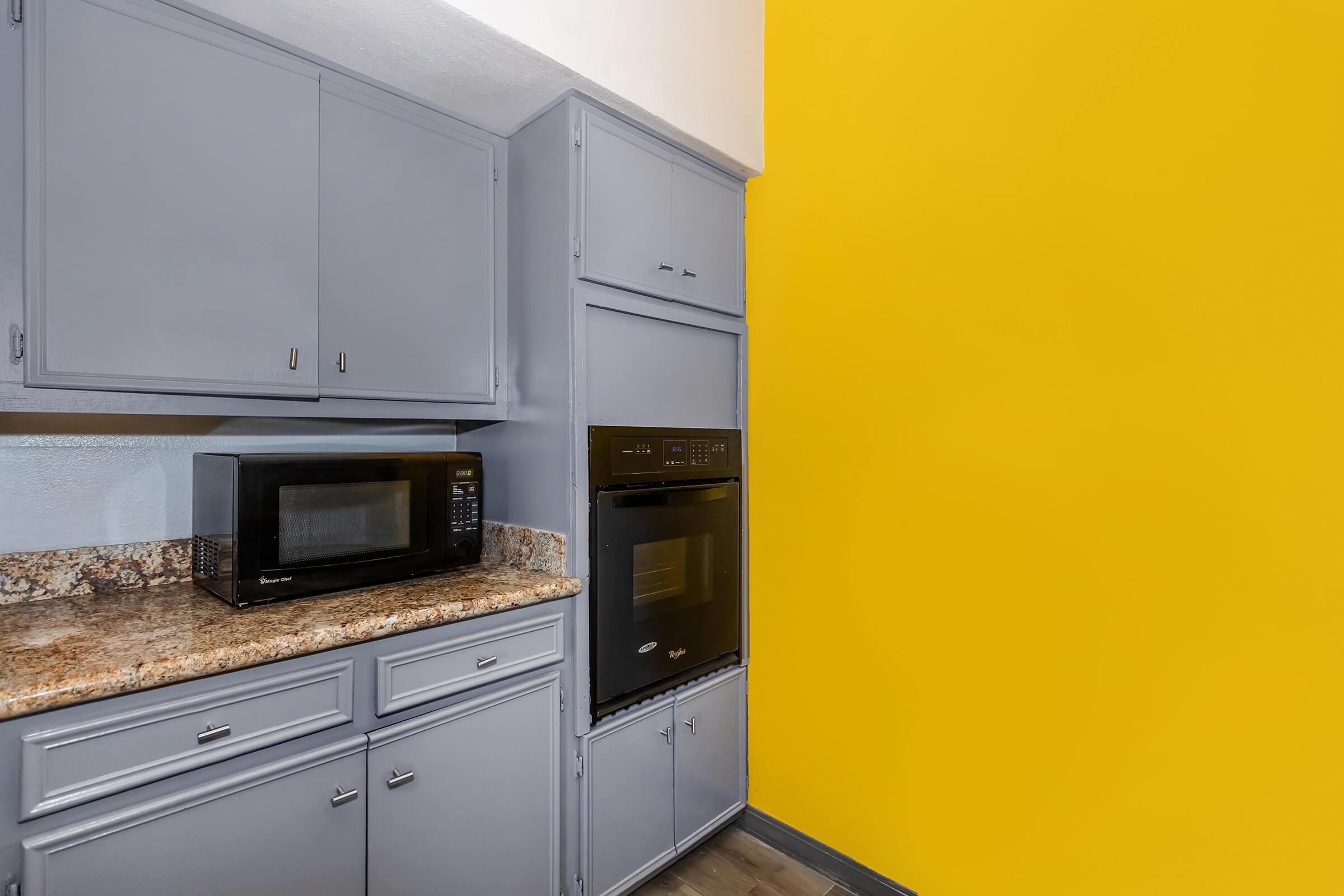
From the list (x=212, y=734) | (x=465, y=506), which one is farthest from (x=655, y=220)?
(x=212, y=734)

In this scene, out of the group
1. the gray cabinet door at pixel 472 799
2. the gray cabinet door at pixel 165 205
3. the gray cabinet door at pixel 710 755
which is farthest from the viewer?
the gray cabinet door at pixel 710 755

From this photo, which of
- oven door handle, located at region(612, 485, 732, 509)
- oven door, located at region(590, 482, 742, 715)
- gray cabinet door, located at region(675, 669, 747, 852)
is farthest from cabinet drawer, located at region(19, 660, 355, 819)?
gray cabinet door, located at region(675, 669, 747, 852)

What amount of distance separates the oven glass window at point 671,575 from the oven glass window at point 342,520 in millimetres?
674

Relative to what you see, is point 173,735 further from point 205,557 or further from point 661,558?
point 661,558

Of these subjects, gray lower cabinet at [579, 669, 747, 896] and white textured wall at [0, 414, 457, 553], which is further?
gray lower cabinet at [579, 669, 747, 896]

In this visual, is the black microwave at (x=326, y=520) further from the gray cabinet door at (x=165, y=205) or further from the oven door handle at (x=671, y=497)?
the oven door handle at (x=671, y=497)

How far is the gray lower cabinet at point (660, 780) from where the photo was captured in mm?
1765

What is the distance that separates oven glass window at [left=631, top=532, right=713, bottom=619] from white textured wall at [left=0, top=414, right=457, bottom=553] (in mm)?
1133

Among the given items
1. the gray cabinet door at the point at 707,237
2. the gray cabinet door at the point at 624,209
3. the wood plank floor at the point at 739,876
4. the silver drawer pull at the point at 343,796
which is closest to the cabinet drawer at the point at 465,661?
the silver drawer pull at the point at 343,796

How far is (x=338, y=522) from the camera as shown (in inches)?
60.7

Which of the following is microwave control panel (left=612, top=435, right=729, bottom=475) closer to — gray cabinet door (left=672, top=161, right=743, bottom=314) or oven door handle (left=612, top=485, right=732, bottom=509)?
oven door handle (left=612, top=485, right=732, bottom=509)

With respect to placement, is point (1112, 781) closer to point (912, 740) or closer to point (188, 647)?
point (912, 740)

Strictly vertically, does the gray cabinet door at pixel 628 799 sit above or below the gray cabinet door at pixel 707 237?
below

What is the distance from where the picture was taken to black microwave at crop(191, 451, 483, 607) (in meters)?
1.39
